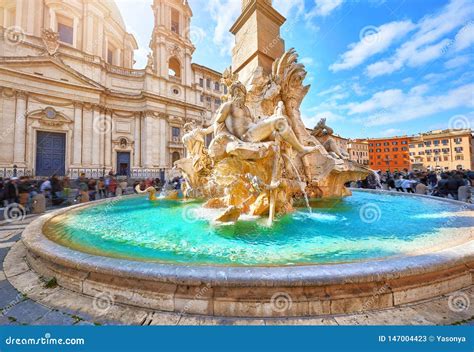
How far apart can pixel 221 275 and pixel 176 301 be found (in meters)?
0.50

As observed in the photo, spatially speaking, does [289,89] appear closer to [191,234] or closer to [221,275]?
[191,234]

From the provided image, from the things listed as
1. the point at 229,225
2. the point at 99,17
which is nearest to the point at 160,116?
the point at 99,17

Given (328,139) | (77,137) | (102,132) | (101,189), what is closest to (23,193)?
(101,189)

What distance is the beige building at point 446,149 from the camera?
164ft

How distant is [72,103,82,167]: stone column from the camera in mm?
23266

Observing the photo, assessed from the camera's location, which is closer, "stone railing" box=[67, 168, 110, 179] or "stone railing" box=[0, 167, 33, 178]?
"stone railing" box=[0, 167, 33, 178]

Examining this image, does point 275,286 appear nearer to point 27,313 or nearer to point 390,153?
point 27,313

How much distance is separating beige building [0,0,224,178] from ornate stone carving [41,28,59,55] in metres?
0.09

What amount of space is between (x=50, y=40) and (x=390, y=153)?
277ft

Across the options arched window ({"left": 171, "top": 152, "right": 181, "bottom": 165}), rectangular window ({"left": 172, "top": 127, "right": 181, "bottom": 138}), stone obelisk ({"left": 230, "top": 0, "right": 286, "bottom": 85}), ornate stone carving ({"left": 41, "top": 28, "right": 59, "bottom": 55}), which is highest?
ornate stone carving ({"left": 41, "top": 28, "right": 59, "bottom": 55})

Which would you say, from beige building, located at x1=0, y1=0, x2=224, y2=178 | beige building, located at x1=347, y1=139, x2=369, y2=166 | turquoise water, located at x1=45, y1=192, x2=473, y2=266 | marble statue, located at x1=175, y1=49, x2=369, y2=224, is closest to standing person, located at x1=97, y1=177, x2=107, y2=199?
marble statue, located at x1=175, y1=49, x2=369, y2=224

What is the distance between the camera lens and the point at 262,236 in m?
3.55

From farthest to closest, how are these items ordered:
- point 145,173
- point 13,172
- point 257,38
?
1. point 145,173
2. point 13,172
3. point 257,38

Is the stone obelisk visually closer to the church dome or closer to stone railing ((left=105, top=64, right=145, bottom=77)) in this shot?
stone railing ((left=105, top=64, right=145, bottom=77))
